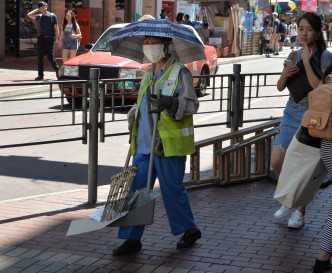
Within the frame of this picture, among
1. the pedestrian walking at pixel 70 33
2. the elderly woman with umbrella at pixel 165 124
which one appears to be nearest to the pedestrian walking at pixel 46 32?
the pedestrian walking at pixel 70 33

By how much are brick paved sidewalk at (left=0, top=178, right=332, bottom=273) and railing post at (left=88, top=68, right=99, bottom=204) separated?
187 millimetres

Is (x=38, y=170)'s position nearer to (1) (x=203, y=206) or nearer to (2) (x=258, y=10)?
(1) (x=203, y=206)

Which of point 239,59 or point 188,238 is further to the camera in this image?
point 239,59

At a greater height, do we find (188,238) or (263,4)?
(263,4)

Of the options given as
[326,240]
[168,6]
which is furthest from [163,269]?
[168,6]

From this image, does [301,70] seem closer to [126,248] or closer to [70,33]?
[126,248]

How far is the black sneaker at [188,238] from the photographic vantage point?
19.2 ft

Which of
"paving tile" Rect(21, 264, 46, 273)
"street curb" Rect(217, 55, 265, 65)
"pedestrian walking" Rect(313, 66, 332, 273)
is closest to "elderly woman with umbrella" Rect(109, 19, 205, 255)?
"paving tile" Rect(21, 264, 46, 273)

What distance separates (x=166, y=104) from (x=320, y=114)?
3.79 ft

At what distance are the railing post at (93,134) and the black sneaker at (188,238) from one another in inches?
64.7

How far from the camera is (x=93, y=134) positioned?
7.16 metres

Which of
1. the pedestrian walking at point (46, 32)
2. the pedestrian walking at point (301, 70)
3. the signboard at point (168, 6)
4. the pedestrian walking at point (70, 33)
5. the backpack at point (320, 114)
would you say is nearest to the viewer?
the backpack at point (320, 114)

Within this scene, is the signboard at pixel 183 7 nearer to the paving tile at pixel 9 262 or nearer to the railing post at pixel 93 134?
the railing post at pixel 93 134

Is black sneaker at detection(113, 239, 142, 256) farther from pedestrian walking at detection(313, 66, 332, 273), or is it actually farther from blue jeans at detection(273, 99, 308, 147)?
blue jeans at detection(273, 99, 308, 147)
